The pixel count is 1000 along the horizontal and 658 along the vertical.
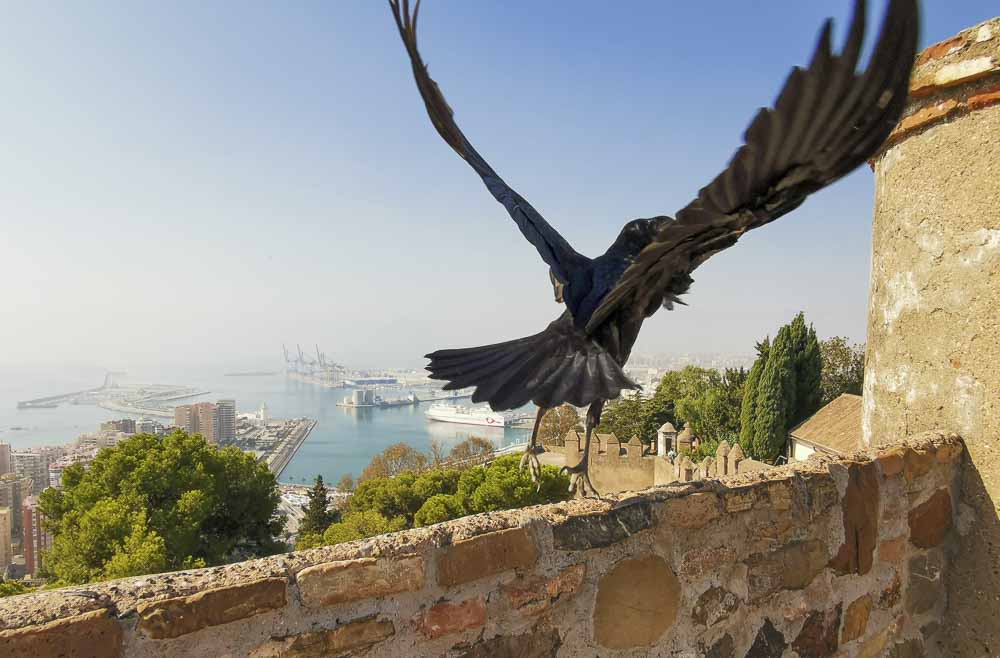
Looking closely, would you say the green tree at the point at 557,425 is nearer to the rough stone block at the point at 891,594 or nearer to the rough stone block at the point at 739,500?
the rough stone block at the point at 891,594

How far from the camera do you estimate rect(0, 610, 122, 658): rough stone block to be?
90cm

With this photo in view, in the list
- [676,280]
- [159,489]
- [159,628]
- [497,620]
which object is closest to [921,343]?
[676,280]

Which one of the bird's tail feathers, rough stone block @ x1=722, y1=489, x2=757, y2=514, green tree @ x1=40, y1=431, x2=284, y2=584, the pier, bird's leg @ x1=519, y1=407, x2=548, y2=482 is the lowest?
the pier

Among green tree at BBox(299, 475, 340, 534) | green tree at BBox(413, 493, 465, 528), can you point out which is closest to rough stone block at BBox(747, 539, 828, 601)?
green tree at BBox(413, 493, 465, 528)

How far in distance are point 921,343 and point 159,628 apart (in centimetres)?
243

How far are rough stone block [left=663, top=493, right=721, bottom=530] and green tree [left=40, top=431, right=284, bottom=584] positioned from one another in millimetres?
15609

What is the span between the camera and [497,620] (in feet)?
4.29

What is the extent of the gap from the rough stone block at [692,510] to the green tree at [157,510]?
1561cm

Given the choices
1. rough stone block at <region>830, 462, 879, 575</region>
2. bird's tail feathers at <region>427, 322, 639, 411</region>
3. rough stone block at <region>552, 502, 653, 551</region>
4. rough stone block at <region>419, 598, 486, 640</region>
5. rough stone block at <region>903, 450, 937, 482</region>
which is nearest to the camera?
rough stone block at <region>419, 598, 486, 640</region>

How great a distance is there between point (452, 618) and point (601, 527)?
0.42m

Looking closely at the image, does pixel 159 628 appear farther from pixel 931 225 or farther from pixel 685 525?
pixel 931 225

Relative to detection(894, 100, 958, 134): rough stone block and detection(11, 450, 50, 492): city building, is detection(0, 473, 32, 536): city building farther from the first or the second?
detection(894, 100, 958, 134): rough stone block

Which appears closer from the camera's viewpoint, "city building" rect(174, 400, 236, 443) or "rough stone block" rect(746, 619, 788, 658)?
"rough stone block" rect(746, 619, 788, 658)

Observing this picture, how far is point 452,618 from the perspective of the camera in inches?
49.6
